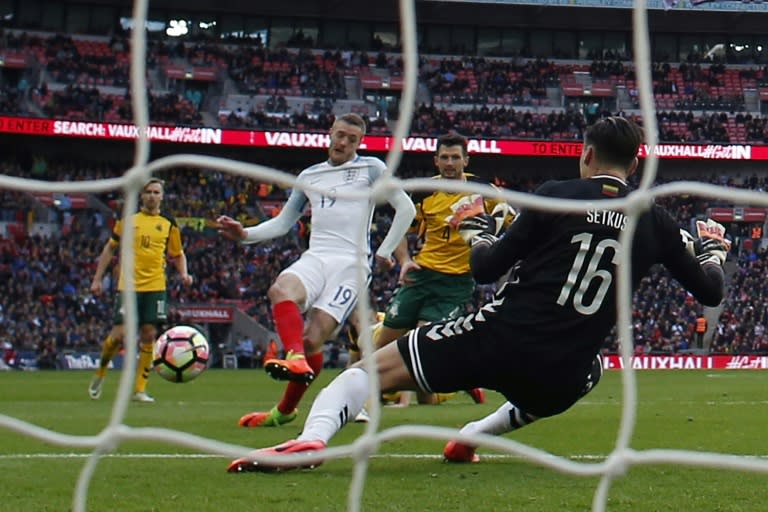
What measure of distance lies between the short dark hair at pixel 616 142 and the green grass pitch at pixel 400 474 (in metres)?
1.17

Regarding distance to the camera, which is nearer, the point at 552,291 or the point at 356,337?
the point at 552,291

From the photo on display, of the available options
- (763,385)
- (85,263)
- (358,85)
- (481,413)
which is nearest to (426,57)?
(358,85)

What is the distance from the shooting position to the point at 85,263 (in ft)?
91.6

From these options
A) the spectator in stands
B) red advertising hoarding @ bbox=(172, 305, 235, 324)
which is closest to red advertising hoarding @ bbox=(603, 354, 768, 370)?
the spectator in stands

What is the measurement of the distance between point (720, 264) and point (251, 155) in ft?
101

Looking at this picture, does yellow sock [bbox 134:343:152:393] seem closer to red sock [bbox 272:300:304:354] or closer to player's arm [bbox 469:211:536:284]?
red sock [bbox 272:300:304:354]

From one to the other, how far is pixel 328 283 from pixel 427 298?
73.7 inches

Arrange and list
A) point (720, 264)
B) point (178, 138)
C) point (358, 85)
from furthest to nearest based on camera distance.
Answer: point (358, 85), point (178, 138), point (720, 264)

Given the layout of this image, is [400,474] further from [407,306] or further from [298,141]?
[298,141]

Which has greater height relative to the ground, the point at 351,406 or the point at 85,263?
the point at 351,406

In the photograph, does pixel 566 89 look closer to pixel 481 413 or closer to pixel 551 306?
pixel 481 413

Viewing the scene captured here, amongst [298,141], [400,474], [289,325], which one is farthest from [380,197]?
[298,141]

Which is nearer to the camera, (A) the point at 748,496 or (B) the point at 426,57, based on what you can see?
(A) the point at 748,496

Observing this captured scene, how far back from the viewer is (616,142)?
13.8ft
